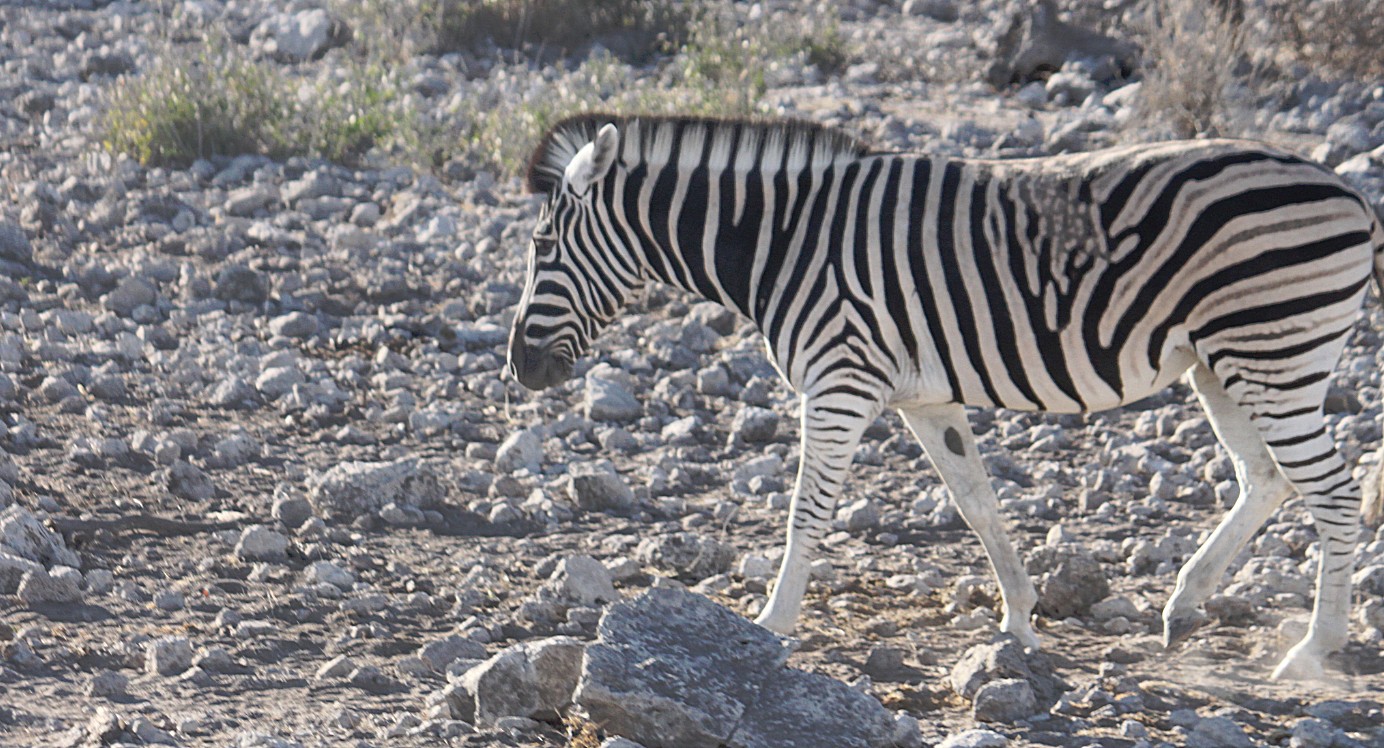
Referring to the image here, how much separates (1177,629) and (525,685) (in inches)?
87.8

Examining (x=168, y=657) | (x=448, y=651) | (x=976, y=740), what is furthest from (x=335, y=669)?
(x=976, y=740)

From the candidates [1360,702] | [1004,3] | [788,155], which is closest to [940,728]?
[1360,702]

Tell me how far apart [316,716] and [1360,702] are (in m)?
3.04

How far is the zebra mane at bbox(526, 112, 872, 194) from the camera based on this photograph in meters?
5.34

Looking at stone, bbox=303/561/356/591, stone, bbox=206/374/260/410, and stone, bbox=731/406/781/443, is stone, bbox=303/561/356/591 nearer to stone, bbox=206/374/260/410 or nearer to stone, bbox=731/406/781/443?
stone, bbox=206/374/260/410

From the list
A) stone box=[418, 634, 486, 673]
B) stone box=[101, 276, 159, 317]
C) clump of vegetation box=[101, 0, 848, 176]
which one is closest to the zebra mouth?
stone box=[418, 634, 486, 673]

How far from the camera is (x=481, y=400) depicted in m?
7.30

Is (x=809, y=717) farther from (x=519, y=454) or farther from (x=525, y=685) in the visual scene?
(x=519, y=454)

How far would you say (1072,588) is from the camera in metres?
5.36

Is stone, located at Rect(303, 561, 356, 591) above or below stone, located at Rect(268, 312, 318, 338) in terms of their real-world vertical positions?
below

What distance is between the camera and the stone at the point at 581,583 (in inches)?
203

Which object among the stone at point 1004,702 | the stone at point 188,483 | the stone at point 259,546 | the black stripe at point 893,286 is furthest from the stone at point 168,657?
the black stripe at point 893,286

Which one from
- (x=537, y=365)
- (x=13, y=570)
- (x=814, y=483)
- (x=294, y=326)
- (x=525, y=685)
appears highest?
(x=537, y=365)

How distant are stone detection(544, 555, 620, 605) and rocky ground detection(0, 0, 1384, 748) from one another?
0.05ft
